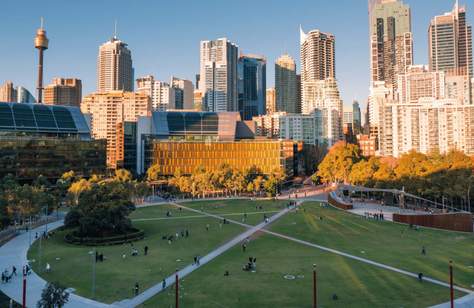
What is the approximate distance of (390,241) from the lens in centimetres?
5909

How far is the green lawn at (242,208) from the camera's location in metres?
82.2

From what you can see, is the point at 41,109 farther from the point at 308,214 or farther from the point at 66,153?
the point at 308,214

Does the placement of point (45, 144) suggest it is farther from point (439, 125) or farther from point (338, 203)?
point (439, 125)

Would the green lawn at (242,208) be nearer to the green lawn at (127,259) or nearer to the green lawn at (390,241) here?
the green lawn at (390,241)

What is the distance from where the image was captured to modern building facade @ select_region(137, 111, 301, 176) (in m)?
154

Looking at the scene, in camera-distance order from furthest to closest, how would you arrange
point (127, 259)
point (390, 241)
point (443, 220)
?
point (443, 220) → point (390, 241) → point (127, 259)

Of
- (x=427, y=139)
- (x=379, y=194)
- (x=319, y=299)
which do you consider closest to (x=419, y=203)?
(x=379, y=194)

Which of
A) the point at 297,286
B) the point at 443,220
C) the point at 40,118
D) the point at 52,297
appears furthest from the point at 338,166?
the point at 52,297

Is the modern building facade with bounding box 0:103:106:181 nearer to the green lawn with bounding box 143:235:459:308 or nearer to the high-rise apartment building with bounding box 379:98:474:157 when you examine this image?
the green lawn with bounding box 143:235:459:308

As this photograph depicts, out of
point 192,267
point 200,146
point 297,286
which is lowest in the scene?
point 297,286

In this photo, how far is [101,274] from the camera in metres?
44.0

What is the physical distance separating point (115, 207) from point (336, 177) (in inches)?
3970

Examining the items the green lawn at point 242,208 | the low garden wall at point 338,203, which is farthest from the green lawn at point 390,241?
the low garden wall at point 338,203

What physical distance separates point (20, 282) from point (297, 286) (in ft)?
93.9
